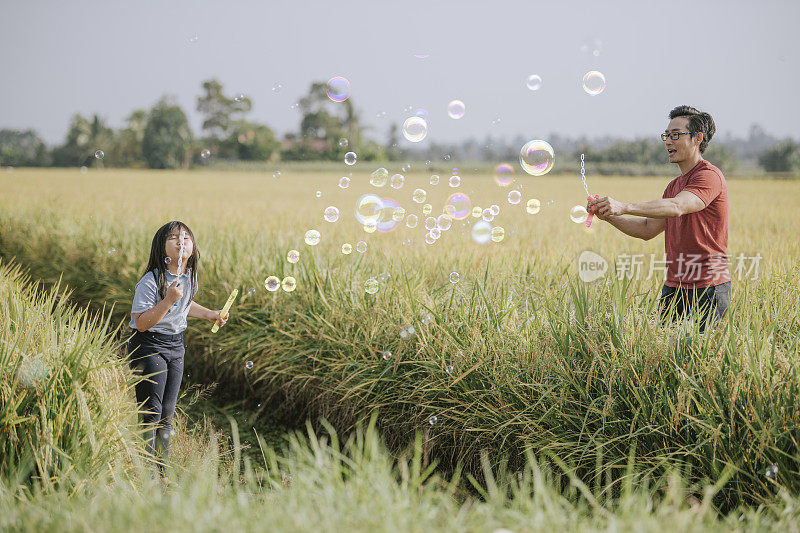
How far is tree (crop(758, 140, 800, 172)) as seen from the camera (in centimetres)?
3409

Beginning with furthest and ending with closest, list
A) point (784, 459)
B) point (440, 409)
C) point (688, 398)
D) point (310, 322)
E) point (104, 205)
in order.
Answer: point (104, 205), point (310, 322), point (440, 409), point (688, 398), point (784, 459)

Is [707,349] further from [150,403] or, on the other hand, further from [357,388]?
[150,403]

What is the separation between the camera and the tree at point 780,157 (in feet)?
112

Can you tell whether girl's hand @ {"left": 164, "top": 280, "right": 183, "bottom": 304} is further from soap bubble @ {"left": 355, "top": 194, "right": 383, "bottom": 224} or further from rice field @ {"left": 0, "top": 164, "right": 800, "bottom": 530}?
soap bubble @ {"left": 355, "top": 194, "right": 383, "bottom": 224}

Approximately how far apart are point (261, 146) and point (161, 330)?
27619 mm

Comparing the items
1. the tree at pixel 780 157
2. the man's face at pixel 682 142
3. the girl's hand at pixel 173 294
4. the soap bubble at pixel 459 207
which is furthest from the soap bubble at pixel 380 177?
the tree at pixel 780 157

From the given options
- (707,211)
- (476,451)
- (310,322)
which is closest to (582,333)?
(476,451)

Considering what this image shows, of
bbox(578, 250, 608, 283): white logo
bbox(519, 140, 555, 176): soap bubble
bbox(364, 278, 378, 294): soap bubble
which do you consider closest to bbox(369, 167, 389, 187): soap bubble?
bbox(519, 140, 555, 176): soap bubble

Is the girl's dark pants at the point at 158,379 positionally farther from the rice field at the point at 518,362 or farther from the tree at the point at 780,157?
the tree at the point at 780,157

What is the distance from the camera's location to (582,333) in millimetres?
3113

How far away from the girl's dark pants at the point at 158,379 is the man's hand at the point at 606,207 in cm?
240

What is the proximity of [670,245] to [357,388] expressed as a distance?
2.07 meters

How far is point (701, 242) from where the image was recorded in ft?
11.2

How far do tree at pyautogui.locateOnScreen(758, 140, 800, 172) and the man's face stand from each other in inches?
1446
